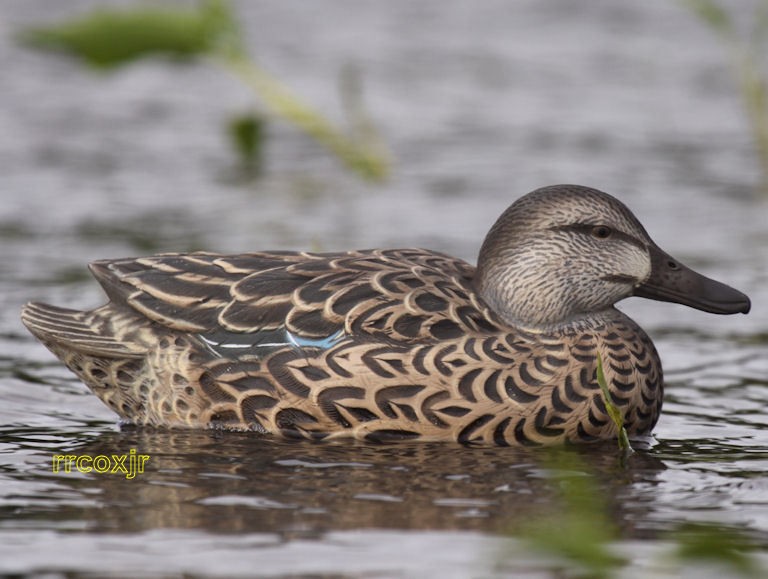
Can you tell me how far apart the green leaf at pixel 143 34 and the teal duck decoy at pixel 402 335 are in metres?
4.46

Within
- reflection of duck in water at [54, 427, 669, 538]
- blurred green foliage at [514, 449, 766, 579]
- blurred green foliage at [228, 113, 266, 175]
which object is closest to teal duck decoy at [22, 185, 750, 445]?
reflection of duck in water at [54, 427, 669, 538]

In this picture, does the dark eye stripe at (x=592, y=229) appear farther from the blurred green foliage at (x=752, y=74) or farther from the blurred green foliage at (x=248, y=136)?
the blurred green foliage at (x=248, y=136)

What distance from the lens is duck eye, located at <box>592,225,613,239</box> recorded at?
344 inches

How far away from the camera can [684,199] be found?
15.1 metres

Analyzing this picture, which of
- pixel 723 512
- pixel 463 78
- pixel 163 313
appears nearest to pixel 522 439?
pixel 723 512

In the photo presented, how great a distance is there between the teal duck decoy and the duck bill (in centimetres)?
1

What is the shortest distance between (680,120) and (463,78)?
9.83 feet

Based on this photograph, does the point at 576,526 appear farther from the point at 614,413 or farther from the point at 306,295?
the point at 306,295

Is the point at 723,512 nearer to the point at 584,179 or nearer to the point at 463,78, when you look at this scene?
the point at 584,179

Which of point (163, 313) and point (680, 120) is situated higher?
point (680, 120)

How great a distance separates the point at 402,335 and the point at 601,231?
1277 millimetres

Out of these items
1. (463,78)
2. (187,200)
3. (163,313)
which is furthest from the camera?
(463,78)

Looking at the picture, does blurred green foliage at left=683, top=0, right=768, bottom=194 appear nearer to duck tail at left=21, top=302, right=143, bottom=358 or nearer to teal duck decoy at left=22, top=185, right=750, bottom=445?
teal duck decoy at left=22, top=185, right=750, bottom=445

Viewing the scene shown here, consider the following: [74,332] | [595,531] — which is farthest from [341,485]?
[595,531]
